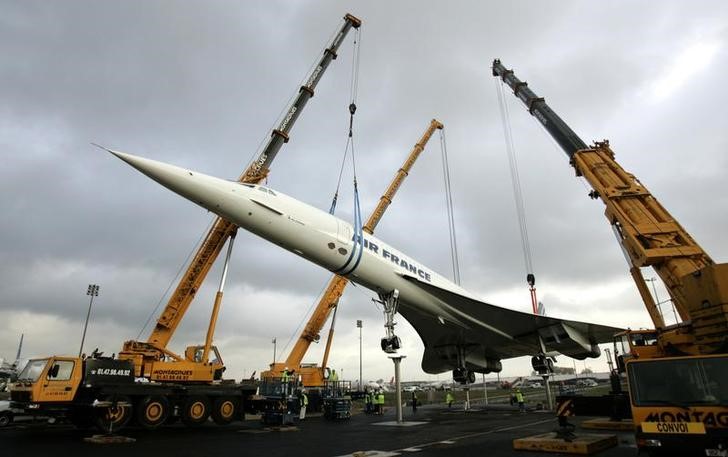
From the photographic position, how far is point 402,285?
45.4ft

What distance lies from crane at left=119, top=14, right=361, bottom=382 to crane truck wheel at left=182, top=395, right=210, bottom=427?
1.01 metres

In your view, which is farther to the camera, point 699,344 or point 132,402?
point 132,402

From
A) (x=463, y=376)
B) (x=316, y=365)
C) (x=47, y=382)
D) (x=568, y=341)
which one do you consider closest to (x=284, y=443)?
(x=47, y=382)

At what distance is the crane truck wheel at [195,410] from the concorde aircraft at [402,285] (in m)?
6.55

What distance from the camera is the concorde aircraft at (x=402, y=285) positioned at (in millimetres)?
10383

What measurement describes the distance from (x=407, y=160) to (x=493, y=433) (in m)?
27.4

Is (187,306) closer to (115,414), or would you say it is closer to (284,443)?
(115,414)

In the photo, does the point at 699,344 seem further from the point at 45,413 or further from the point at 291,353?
the point at 291,353

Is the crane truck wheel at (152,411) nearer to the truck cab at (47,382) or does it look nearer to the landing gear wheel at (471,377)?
the truck cab at (47,382)

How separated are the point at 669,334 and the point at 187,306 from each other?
1645 cm

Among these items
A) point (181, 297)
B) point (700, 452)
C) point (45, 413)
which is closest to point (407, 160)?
point (181, 297)

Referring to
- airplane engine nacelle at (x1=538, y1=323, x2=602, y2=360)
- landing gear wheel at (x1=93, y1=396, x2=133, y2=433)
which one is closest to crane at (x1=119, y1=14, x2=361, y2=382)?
landing gear wheel at (x1=93, y1=396, x2=133, y2=433)

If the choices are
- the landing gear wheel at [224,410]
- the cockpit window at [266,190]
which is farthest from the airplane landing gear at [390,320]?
the landing gear wheel at [224,410]

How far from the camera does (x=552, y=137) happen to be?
51.3 feet
